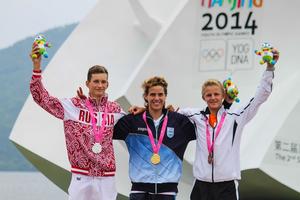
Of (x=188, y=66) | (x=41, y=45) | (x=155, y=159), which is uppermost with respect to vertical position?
(x=188, y=66)

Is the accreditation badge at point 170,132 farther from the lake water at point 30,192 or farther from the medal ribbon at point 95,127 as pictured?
the lake water at point 30,192

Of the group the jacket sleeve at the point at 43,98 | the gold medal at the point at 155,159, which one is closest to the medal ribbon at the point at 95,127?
the jacket sleeve at the point at 43,98

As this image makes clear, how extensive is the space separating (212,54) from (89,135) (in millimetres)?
7468

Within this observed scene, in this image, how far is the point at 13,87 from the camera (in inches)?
4161

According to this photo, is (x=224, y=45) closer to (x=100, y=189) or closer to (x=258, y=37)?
(x=258, y=37)

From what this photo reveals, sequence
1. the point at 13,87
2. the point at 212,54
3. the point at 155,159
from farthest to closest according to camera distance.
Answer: the point at 13,87 → the point at 212,54 → the point at 155,159

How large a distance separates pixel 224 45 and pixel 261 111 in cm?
139

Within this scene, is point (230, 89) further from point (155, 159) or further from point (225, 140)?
point (155, 159)

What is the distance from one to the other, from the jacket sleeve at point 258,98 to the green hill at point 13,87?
264ft

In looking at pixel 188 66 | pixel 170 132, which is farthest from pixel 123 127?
pixel 188 66

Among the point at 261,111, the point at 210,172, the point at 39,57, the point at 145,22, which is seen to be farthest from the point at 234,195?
the point at 145,22

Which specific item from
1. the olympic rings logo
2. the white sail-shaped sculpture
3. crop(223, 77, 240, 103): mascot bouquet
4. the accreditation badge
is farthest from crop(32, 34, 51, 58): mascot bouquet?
the olympic rings logo

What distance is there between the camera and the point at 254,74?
49.1ft

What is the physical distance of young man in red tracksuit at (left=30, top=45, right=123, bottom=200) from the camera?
8.00m
